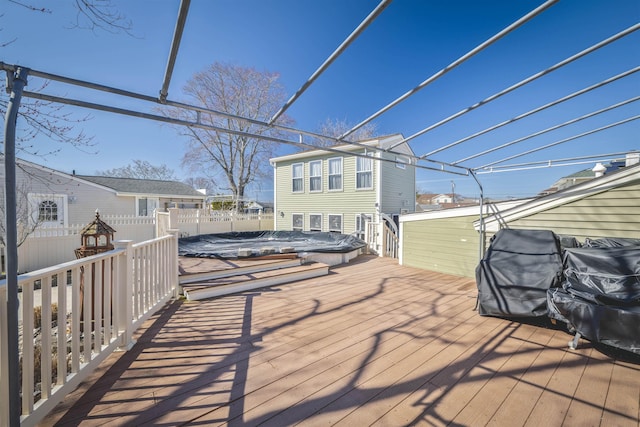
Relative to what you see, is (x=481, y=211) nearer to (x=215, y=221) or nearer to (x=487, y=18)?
(x=487, y=18)

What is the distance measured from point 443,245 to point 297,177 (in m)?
6.81

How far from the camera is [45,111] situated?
2.67 meters

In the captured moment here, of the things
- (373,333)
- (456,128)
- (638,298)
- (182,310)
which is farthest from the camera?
(456,128)

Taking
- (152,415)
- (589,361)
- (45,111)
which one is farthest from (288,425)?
(45,111)

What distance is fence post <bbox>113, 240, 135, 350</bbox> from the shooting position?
2.23 metres

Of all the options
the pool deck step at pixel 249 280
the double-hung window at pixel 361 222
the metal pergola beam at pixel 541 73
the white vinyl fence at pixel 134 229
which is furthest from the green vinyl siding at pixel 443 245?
A: the white vinyl fence at pixel 134 229

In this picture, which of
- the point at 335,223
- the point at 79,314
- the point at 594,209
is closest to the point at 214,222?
the point at 335,223

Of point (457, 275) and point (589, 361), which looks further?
point (457, 275)

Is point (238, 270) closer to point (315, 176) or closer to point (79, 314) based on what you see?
point (79, 314)

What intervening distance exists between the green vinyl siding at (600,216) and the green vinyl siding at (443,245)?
1098 mm

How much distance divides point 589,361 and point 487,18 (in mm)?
4015

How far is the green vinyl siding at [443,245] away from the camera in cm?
476

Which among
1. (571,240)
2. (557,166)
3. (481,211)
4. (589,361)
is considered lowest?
(589,361)

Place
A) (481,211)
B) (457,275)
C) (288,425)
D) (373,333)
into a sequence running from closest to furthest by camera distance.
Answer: (288,425) < (373,333) < (481,211) < (457,275)
